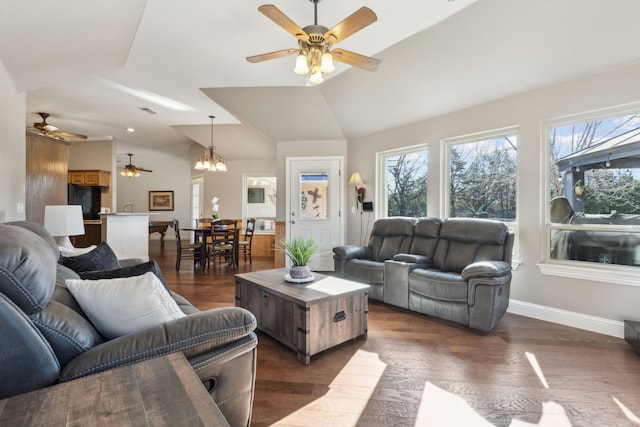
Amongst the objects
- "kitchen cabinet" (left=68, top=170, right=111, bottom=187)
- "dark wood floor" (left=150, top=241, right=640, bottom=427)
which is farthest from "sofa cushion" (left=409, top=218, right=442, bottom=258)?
"kitchen cabinet" (left=68, top=170, right=111, bottom=187)

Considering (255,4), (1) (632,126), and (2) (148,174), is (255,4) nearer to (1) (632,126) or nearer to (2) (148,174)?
(1) (632,126)

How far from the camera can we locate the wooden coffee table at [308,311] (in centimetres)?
225

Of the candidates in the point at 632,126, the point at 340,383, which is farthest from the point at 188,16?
the point at 632,126

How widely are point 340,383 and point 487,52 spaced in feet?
10.5

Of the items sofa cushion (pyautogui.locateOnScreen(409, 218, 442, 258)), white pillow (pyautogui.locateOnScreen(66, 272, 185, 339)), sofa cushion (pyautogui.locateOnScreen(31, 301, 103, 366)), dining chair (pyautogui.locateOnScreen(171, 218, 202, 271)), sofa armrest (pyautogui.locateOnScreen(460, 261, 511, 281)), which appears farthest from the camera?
dining chair (pyautogui.locateOnScreen(171, 218, 202, 271))

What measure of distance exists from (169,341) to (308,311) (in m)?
1.17

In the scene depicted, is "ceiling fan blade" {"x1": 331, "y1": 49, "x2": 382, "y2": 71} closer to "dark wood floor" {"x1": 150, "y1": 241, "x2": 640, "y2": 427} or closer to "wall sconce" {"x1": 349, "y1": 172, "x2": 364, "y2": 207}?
"dark wood floor" {"x1": 150, "y1": 241, "x2": 640, "y2": 427}

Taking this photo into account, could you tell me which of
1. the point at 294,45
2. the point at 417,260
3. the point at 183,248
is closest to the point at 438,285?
the point at 417,260

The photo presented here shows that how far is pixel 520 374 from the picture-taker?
208 centimetres

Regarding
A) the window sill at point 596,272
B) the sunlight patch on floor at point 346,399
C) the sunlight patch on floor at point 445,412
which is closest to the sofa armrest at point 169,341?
the sunlight patch on floor at point 346,399

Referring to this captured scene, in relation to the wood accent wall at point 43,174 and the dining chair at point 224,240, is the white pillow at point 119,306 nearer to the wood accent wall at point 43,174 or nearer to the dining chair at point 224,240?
the wood accent wall at point 43,174

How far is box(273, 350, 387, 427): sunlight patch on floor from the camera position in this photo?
164 centimetres

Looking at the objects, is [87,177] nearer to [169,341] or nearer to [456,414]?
[169,341]

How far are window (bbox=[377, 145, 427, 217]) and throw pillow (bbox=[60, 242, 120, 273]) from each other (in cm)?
375
